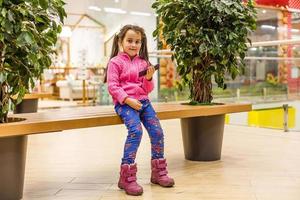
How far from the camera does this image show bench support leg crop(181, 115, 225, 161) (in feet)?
10.1

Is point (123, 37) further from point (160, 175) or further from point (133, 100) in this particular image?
point (160, 175)

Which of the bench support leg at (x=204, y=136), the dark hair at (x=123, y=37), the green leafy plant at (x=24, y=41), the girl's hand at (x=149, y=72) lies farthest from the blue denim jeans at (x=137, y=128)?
the bench support leg at (x=204, y=136)

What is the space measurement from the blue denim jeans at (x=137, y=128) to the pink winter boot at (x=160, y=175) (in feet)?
0.13

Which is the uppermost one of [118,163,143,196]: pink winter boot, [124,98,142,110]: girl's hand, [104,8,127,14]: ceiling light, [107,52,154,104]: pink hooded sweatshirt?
[104,8,127,14]: ceiling light

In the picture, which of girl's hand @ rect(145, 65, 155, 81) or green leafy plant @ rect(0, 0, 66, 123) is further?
girl's hand @ rect(145, 65, 155, 81)

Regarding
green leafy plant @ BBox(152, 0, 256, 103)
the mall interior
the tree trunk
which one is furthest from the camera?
the tree trunk

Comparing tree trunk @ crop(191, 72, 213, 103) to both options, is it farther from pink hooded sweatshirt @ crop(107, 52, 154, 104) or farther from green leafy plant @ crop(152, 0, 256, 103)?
pink hooded sweatshirt @ crop(107, 52, 154, 104)

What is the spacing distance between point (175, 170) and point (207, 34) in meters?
0.95

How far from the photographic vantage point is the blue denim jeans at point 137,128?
7.82 feet

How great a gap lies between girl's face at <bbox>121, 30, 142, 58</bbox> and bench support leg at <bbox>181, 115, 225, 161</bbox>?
0.80 m

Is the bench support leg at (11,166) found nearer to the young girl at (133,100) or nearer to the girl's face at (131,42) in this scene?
the young girl at (133,100)

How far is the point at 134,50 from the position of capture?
254 centimetres

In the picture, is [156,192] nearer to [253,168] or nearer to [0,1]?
[253,168]

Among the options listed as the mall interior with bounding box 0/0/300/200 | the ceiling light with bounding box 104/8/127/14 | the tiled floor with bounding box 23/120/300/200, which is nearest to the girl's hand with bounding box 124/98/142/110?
the mall interior with bounding box 0/0/300/200
